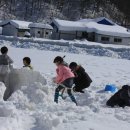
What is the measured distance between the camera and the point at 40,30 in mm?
54625

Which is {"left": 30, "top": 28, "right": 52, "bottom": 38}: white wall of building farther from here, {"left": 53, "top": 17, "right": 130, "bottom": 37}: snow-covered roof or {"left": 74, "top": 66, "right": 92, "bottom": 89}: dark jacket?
{"left": 74, "top": 66, "right": 92, "bottom": 89}: dark jacket

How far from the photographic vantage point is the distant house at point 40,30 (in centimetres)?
5416

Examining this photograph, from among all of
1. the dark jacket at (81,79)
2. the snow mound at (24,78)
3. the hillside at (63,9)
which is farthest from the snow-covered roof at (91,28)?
the snow mound at (24,78)

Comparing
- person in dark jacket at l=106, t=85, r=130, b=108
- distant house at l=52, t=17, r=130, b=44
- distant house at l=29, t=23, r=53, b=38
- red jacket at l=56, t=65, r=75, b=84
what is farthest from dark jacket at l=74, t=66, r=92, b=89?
distant house at l=29, t=23, r=53, b=38

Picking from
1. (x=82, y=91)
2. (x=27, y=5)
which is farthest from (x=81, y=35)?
(x=82, y=91)

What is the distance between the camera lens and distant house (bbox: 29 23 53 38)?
178 feet

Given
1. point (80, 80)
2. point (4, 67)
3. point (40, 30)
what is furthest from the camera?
point (40, 30)

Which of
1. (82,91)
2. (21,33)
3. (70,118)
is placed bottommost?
(21,33)

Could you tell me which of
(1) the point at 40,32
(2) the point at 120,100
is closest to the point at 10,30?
(1) the point at 40,32

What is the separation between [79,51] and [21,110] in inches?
893

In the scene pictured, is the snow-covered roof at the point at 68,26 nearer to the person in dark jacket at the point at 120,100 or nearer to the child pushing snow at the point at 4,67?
the child pushing snow at the point at 4,67

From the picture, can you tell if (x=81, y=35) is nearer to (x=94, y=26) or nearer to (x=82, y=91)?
(x=94, y=26)

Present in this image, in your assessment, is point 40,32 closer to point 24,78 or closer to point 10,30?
point 10,30

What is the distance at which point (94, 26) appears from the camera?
2142 inches
